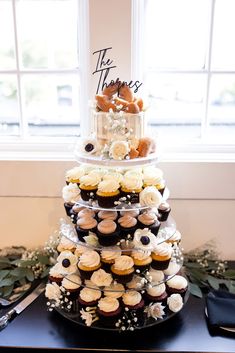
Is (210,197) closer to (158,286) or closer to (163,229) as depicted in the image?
(163,229)

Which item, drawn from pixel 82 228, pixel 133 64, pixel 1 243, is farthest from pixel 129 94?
pixel 1 243

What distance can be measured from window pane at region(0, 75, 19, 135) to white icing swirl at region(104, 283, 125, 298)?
2.42 ft

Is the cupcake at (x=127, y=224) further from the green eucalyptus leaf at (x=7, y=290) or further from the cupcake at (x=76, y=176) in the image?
the green eucalyptus leaf at (x=7, y=290)

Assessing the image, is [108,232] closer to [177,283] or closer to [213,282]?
[177,283]

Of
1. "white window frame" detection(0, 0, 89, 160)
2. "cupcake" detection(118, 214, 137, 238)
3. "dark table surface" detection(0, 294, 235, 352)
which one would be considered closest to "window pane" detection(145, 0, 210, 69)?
"white window frame" detection(0, 0, 89, 160)

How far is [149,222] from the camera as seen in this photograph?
0.98 metres

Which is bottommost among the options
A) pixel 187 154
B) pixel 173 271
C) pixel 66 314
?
pixel 66 314

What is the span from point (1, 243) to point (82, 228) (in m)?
0.56

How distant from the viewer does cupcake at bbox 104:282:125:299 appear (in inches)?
38.8

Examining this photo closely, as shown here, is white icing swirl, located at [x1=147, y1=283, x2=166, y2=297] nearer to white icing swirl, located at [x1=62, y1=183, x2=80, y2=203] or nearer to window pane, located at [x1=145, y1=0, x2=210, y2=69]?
white icing swirl, located at [x1=62, y1=183, x2=80, y2=203]

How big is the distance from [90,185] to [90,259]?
19 centimetres

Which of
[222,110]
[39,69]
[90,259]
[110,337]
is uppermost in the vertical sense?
[39,69]

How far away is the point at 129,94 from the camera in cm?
100

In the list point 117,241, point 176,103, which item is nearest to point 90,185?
point 117,241
